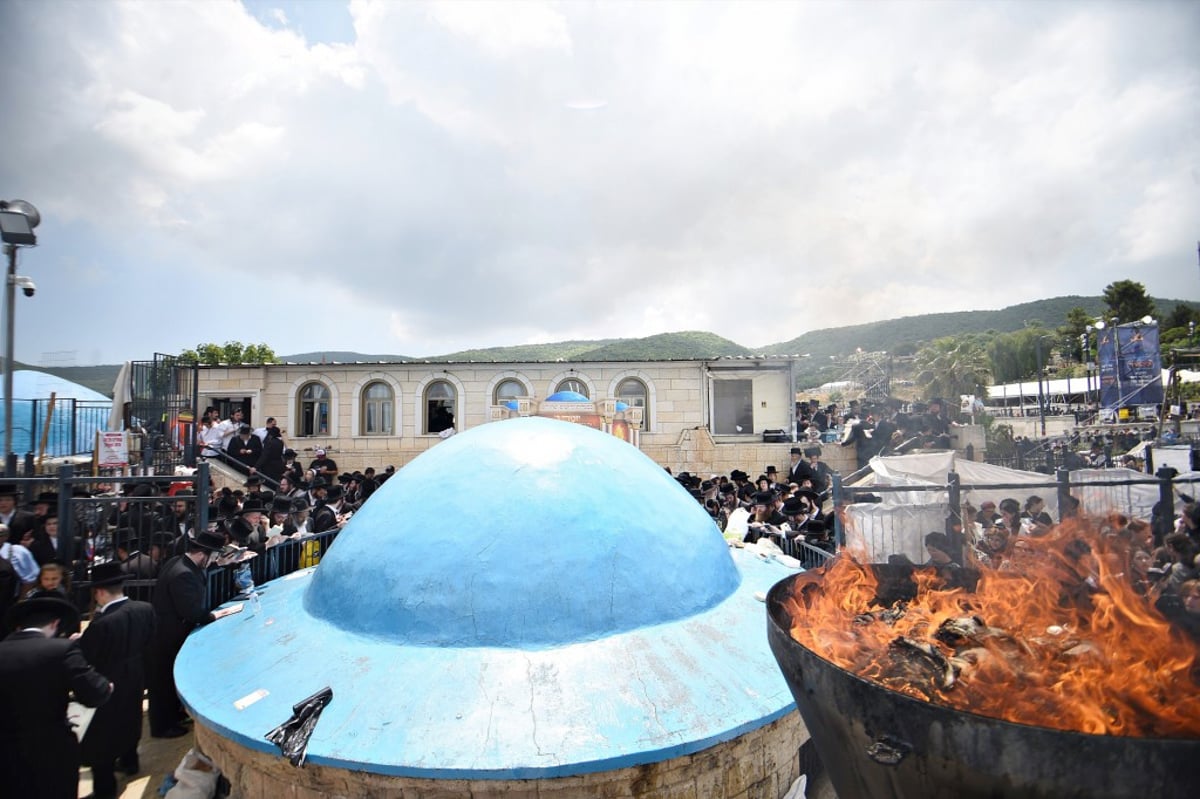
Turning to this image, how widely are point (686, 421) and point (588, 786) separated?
63.1 feet

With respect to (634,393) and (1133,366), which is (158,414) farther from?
(1133,366)

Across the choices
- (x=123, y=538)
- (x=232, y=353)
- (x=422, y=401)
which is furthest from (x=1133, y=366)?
(x=232, y=353)

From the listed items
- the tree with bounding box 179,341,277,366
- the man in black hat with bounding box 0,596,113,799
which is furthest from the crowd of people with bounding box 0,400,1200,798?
the tree with bounding box 179,341,277,366

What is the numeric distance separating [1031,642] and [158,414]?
1785cm

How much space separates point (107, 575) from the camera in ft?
16.9

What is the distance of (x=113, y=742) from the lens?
5.11m

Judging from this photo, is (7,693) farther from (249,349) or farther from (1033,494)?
(249,349)

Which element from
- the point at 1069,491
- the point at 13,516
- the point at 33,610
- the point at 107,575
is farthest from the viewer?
the point at 1069,491

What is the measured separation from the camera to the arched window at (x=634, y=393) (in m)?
22.8

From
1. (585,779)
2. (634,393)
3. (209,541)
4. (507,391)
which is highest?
(507,391)

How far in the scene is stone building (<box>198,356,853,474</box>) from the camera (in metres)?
22.2

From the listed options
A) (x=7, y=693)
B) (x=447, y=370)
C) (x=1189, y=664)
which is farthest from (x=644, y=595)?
(x=447, y=370)

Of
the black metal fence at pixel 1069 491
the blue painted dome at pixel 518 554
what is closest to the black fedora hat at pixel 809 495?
the black metal fence at pixel 1069 491

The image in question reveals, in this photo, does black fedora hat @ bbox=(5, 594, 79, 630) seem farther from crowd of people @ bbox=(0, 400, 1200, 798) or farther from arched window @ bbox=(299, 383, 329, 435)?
arched window @ bbox=(299, 383, 329, 435)
